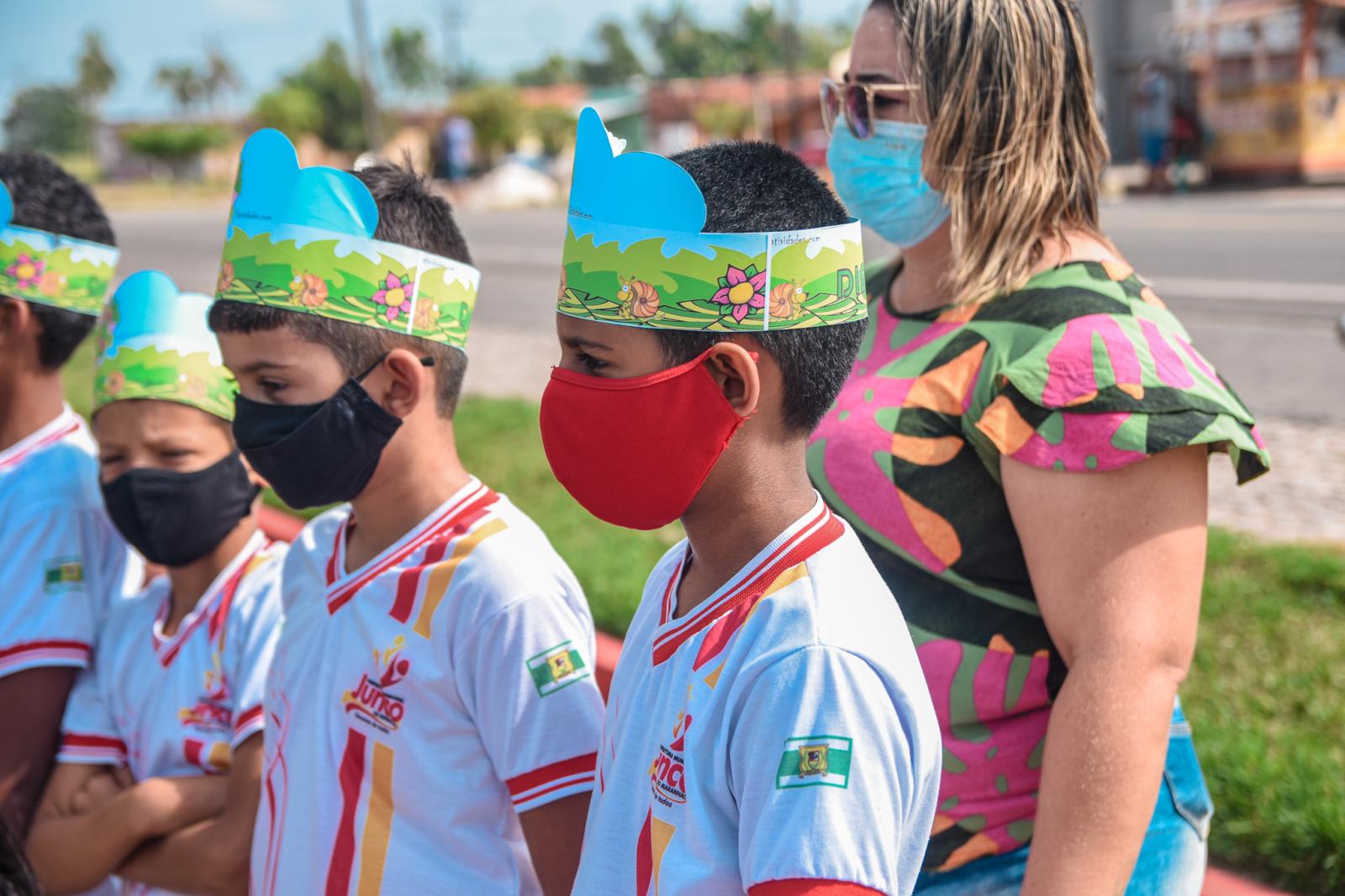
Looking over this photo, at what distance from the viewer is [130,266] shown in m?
21.0

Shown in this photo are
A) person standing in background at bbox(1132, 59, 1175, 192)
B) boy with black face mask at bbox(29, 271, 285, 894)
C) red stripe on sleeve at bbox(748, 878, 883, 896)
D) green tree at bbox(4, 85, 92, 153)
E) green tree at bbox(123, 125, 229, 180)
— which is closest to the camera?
red stripe on sleeve at bbox(748, 878, 883, 896)

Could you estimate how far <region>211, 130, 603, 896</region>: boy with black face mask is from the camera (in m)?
2.04

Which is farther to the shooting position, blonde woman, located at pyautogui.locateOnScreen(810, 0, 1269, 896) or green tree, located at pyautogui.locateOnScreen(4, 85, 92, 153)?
green tree, located at pyautogui.locateOnScreen(4, 85, 92, 153)

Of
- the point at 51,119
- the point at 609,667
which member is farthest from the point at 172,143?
the point at 609,667

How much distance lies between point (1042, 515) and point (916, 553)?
8.9 inches

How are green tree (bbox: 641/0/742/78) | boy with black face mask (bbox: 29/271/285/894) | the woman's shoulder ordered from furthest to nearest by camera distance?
green tree (bbox: 641/0/742/78) < boy with black face mask (bbox: 29/271/285/894) < the woman's shoulder

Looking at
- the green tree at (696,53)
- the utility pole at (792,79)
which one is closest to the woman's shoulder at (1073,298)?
the utility pole at (792,79)

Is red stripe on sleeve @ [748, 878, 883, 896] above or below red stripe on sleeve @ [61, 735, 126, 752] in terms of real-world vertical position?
above

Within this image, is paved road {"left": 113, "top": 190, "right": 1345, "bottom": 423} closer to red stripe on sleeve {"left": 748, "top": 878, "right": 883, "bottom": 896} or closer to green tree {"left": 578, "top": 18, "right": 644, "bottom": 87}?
red stripe on sleeve {"left": 748, "top": 878, "right": 883, "bottom": 896}

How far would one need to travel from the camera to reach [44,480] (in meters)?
3.01

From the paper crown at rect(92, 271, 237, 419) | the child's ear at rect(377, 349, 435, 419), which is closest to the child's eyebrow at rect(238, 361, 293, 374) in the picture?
the child's ear at rect(377, 349, 435, 419)

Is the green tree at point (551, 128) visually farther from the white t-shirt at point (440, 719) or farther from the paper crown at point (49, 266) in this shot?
the white t-shirt at point (440, 719)

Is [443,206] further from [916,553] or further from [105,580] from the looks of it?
[105,580]

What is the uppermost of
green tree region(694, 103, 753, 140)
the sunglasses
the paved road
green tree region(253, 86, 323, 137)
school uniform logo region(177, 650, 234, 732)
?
green tree region(253, 86, 323, 137)
